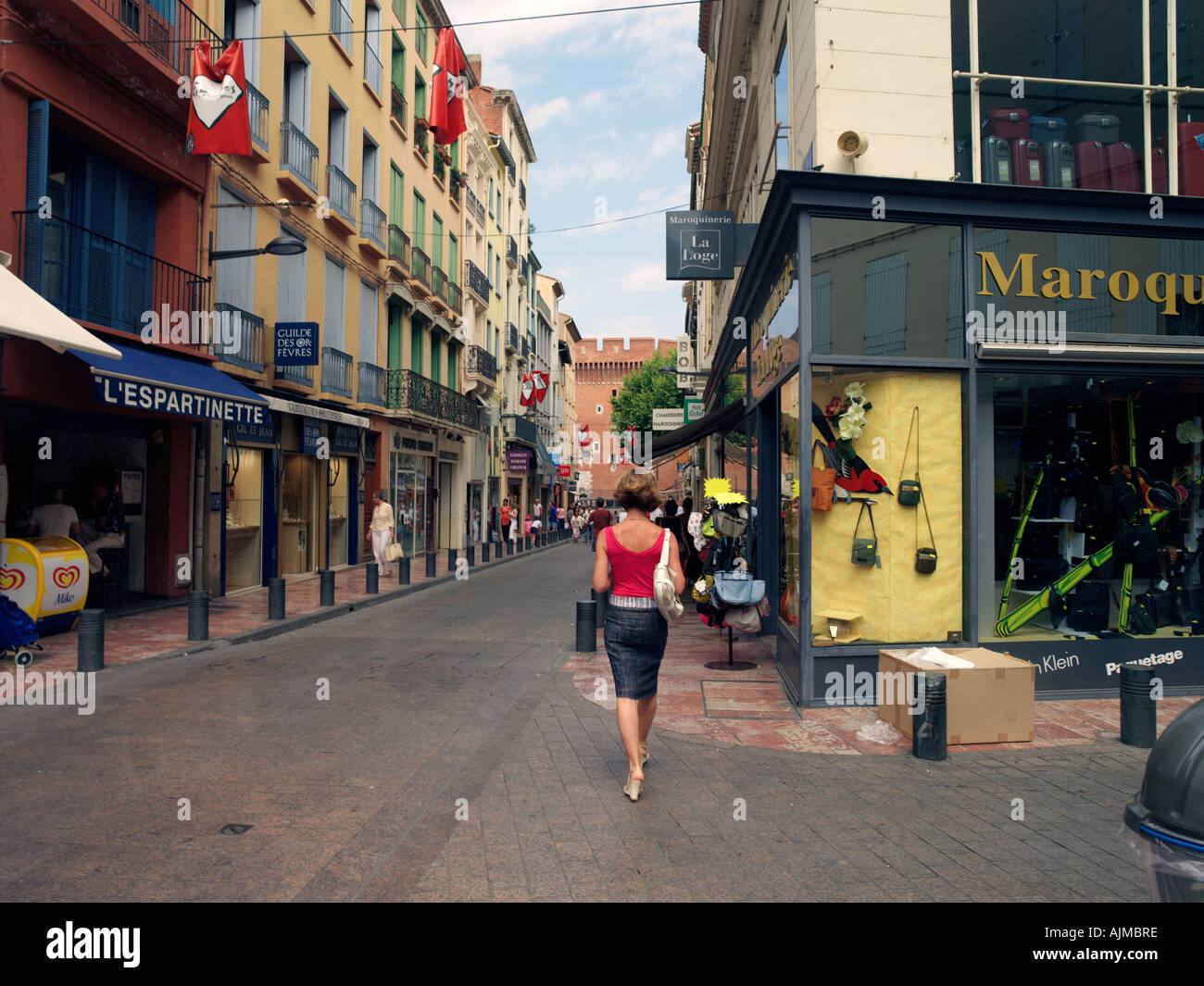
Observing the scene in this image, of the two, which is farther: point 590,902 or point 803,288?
point 803,288

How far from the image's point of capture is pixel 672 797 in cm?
478

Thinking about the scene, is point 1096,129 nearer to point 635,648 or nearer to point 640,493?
point 640,493

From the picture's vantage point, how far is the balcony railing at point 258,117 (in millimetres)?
14781

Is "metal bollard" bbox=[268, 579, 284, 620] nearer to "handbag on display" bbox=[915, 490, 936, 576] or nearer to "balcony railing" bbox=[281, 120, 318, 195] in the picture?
"handbag on display" bbox=[915, 490, 936, 576]

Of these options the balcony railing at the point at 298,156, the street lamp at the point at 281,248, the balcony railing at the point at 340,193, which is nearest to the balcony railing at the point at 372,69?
the balcony railing at the point at 340,193

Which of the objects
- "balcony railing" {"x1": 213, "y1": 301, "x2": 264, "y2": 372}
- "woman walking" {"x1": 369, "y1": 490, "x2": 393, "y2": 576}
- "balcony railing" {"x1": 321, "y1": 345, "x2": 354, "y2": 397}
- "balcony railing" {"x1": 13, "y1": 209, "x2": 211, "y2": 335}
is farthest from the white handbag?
"balcony railing" {"x1": 321, "y1": 345, "x2": 354, "y2": 397}

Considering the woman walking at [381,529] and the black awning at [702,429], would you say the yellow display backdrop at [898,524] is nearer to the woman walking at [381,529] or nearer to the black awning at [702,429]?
the black awning at [702,429]

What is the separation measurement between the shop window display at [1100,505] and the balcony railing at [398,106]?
64.7 feet

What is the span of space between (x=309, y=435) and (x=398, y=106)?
10988 mm

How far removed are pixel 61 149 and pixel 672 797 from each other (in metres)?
11.5

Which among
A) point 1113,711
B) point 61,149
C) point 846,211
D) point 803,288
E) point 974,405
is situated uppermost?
point 61,149

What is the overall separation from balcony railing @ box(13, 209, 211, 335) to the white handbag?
9086mm
